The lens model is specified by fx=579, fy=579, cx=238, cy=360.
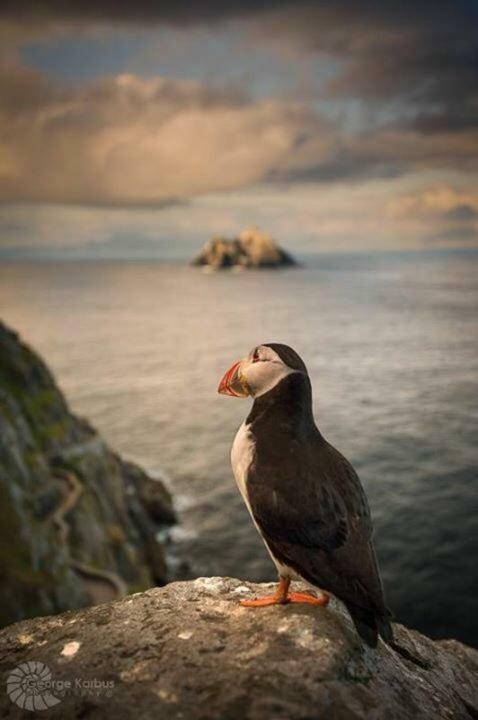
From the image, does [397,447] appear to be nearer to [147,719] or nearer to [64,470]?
[64,470]

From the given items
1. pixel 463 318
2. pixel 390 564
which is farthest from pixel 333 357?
pixel 390 564

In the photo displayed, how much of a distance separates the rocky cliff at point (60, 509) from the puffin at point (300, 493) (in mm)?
27326

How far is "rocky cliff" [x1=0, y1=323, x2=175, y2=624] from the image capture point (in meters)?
32.6

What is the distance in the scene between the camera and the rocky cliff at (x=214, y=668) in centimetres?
517

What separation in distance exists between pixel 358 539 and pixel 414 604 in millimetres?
42282

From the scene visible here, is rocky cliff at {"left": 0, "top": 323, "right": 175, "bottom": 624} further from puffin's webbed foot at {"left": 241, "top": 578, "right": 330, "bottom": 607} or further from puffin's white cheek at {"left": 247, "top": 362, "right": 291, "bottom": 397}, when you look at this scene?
puffin's white cheek at {"left": 247, "top": 362, "right": 291, "bottom": 397}

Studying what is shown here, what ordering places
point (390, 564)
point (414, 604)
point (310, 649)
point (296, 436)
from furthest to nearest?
point (390, 564) < point (414, 604) < point (296, 436) < point (310, 649)

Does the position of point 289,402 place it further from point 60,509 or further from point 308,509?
point 60,509

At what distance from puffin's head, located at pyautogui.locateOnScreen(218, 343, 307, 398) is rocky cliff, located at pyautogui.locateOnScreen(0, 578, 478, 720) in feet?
8.54

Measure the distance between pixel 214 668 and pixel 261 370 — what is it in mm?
2995

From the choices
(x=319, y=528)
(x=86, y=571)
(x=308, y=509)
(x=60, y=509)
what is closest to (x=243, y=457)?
(x=308, y=509)

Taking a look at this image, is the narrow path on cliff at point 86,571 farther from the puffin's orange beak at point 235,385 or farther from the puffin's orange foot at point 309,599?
the puffin's orange beak at point 235,385

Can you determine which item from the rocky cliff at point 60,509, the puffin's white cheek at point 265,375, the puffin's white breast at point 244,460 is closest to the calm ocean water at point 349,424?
the rocky cliff at point 60,509

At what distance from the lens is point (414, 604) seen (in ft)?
142
